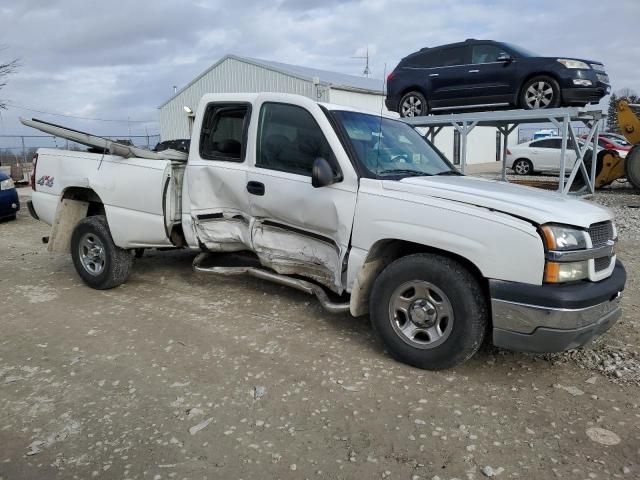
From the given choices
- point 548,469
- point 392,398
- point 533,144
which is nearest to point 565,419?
point 548,469

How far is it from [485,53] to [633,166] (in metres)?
5.61

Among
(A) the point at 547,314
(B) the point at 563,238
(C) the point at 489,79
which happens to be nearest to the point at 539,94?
(C) the point at 489,79

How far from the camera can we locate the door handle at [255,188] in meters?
4.42

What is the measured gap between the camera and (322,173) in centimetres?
373

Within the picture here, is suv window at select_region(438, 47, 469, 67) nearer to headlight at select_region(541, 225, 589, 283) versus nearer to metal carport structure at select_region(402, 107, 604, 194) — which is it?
metal carport structure at select_region(402, 107, 604, 194)

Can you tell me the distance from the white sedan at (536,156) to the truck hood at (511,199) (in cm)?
1777

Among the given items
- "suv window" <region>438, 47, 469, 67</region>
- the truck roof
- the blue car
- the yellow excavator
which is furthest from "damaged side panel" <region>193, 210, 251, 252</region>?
the yellow excavator

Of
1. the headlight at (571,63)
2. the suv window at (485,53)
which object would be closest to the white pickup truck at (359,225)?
the headlight at (571,63)

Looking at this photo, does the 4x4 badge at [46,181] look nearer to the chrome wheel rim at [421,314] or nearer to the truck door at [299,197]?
the truck door at [299,197]

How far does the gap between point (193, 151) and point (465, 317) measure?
3.06m

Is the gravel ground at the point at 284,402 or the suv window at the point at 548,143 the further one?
the suv window at the point at 548,143

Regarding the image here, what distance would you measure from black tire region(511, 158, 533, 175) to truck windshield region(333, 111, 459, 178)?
1771 centimetres

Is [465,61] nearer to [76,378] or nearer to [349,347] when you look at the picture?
[349,347]

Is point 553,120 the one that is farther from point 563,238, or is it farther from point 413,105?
point 563,238
